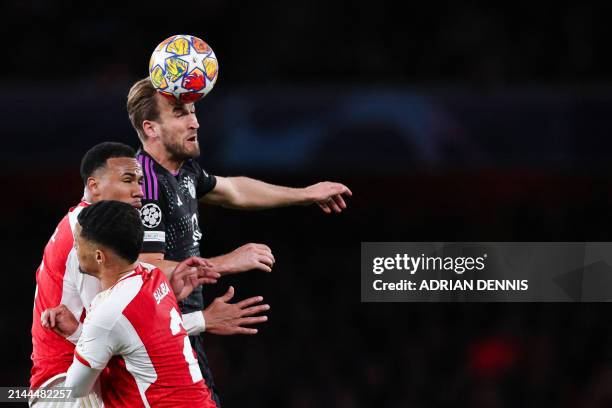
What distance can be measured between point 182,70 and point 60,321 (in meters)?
1.52

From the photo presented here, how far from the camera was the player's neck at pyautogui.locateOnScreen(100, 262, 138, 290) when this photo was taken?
4637 millimetres

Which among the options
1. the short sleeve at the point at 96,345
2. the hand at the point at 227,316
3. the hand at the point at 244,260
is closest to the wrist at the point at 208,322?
the hand at the point at 227,316

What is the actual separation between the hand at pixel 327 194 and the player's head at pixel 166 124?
2.68ft

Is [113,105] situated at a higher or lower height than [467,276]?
higher

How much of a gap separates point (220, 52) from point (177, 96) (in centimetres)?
654

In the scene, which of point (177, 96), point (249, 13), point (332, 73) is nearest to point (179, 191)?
point (177, 96)

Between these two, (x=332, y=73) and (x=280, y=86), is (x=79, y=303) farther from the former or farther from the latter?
(x=332, y=73)

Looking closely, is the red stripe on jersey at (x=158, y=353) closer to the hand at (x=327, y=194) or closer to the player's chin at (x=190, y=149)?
the player's chin at (x=190, y=149)

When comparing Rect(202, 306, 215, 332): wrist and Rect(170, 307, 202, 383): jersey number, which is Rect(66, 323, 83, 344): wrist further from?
Rect(202, 306, 215, 332): wrist

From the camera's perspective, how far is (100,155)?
517 centimetres

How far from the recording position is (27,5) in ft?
40.1

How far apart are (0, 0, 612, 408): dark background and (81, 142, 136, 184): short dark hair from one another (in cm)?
512

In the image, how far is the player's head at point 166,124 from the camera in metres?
5.70

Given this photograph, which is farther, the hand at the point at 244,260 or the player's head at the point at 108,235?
the hand at the point at 244,260
